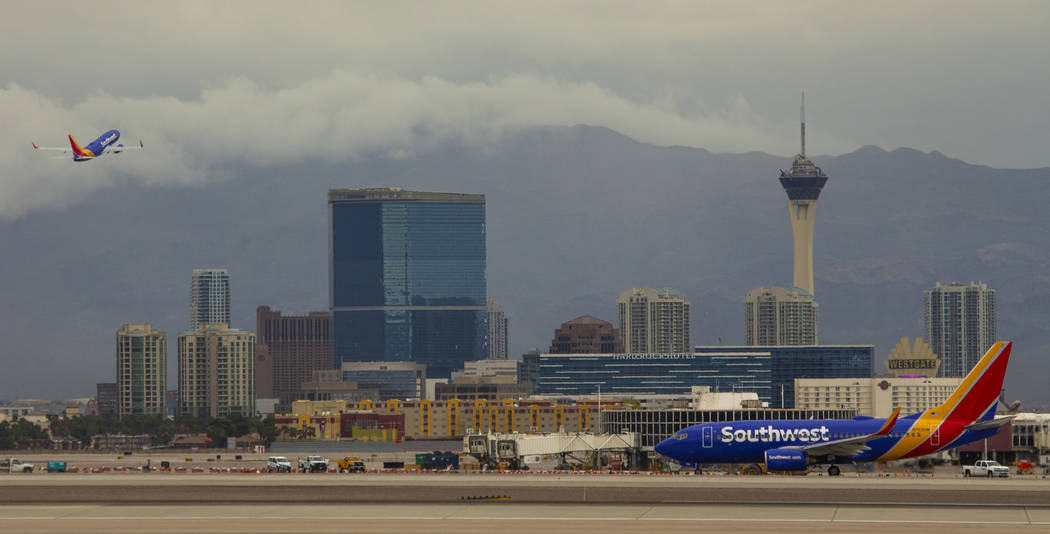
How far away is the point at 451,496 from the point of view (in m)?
118

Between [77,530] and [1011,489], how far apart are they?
6422 centimetres

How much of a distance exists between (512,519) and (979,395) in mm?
56708

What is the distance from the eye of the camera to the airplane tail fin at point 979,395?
5595 inches

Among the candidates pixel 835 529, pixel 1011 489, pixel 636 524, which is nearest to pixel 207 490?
pixel 636 524

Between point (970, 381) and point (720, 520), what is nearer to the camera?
point (720, 520)

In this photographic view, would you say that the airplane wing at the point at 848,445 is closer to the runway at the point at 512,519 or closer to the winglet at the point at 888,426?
the winglet at the point at 888,426

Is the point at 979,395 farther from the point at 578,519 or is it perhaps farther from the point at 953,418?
the point at 578,519

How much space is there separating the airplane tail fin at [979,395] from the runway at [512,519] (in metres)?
35.3

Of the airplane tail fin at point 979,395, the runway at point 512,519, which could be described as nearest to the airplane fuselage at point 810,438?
the airplane tail fin at point 979,395

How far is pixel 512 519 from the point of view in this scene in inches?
4001

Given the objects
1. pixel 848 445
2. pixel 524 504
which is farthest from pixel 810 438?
pixel 524 504

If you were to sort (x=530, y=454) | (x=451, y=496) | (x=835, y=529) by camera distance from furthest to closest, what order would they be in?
(x=530, y=454), (x=451, y=496), (x=835, y=529)

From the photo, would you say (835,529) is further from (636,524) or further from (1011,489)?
(1011,489)

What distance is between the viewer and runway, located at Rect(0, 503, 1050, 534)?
9638 cm
